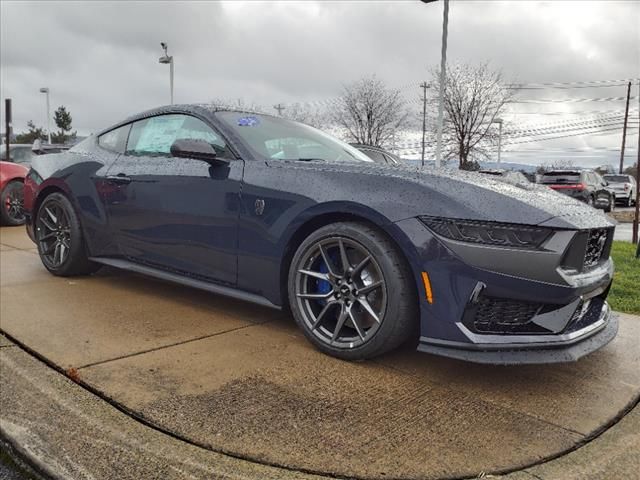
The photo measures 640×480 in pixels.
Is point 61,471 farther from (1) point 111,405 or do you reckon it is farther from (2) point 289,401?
(2) point 289,401

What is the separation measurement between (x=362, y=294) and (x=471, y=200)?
69 centimetres

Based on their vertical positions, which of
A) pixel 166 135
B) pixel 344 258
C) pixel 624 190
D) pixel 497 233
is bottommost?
pixel 624 190

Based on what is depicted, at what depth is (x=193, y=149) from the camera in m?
3.22

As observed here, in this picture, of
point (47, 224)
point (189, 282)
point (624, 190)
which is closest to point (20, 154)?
point (47, 224)

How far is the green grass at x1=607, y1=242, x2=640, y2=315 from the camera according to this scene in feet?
14.0

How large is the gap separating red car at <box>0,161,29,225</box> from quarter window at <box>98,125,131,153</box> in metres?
4.87

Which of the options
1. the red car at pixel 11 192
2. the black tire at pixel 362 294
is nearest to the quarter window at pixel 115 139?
the black tire at pixel 362 294

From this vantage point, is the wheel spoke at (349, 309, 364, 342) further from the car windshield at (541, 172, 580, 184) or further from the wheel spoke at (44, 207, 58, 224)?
the car windshield at (541, 172, 580, 184)

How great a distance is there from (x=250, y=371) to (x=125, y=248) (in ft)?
5.74

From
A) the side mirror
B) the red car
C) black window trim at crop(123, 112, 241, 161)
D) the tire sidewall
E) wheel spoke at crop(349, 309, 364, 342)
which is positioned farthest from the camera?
the red car

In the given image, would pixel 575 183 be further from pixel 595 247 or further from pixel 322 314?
pixel 322 314

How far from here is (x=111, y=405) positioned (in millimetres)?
2279

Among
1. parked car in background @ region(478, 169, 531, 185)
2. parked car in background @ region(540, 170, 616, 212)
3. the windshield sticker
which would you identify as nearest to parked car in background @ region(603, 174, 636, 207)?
parked car in background @ region(540, 170, 616, 212)

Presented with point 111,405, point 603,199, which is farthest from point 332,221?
point 603,199
